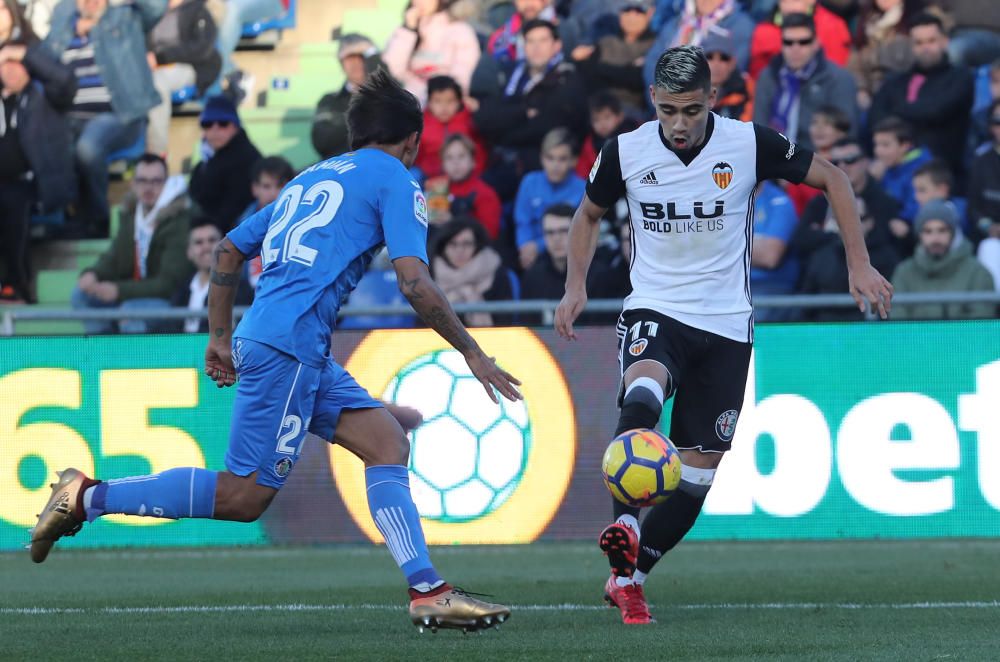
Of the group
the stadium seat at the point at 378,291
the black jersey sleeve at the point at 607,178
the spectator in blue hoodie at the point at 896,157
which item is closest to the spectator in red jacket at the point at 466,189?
the stadium seat at the point at 378,291

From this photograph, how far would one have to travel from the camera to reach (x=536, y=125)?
45.3 ft

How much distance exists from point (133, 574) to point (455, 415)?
2351 mm

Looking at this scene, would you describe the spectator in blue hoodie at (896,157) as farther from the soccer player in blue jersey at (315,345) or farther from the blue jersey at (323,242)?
the blue jersey at (323,242)

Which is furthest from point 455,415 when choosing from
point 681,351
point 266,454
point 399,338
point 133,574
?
point 266,454

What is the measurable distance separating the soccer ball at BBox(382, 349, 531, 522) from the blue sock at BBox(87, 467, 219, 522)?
4543mm

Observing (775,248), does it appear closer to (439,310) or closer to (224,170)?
(224,170)

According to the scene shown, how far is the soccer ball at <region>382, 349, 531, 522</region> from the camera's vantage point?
1070cm

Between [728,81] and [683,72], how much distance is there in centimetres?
661

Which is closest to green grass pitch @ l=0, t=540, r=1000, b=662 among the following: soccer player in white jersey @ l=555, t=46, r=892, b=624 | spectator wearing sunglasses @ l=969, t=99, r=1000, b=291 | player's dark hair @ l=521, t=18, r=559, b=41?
soccer player in white jersey @ l=555, t=46, r=892, b=624

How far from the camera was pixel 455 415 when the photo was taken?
10.8 metres

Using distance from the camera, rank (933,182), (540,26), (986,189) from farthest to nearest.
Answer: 1. (540,26)
2. (986,189)
3. (933,182)

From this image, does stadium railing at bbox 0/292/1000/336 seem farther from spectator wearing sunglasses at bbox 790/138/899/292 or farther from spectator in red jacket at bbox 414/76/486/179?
spectator in red jacket at bbox 414/76/486/179

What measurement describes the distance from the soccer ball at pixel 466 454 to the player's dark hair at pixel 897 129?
13.1 ft

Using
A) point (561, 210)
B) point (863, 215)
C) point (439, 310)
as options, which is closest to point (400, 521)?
point (439, 310)
